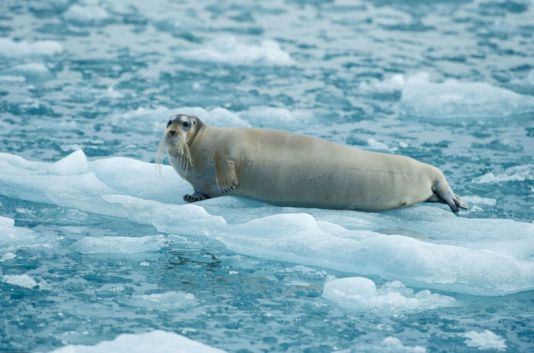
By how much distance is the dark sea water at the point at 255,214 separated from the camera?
161 inches

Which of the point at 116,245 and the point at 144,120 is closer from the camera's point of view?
the point at 116,245

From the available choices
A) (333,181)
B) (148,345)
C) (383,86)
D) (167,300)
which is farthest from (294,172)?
(383,86)

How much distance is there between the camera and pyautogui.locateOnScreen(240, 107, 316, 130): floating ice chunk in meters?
8.09

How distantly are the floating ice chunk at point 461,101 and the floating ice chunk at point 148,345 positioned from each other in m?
5.14

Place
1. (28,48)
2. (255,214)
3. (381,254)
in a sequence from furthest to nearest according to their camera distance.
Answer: (28,48), (255,214), (381,254)

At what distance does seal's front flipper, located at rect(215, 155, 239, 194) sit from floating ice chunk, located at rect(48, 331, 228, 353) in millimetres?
1925

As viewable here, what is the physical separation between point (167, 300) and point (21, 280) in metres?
0.75

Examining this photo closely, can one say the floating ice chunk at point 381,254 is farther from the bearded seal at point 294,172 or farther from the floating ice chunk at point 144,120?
the floating ice chunk at point 144,120

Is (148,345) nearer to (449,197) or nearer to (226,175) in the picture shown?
(226,175)

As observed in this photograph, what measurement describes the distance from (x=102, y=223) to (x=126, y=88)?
4039 millimetres

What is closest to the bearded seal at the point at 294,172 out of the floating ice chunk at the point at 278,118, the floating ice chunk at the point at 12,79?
the floating ice chunk at the point at 278,118

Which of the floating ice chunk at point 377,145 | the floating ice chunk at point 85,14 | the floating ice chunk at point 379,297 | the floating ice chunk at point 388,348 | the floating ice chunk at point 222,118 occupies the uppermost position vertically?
the floating ice chunk at point 85,14

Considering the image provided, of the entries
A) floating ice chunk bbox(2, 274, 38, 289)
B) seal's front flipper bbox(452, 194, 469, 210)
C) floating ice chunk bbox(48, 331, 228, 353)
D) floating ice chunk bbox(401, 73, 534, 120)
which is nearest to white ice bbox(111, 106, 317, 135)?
floating ice chunk bbox(401, 73, 534, 120)

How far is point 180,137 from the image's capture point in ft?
18.7
